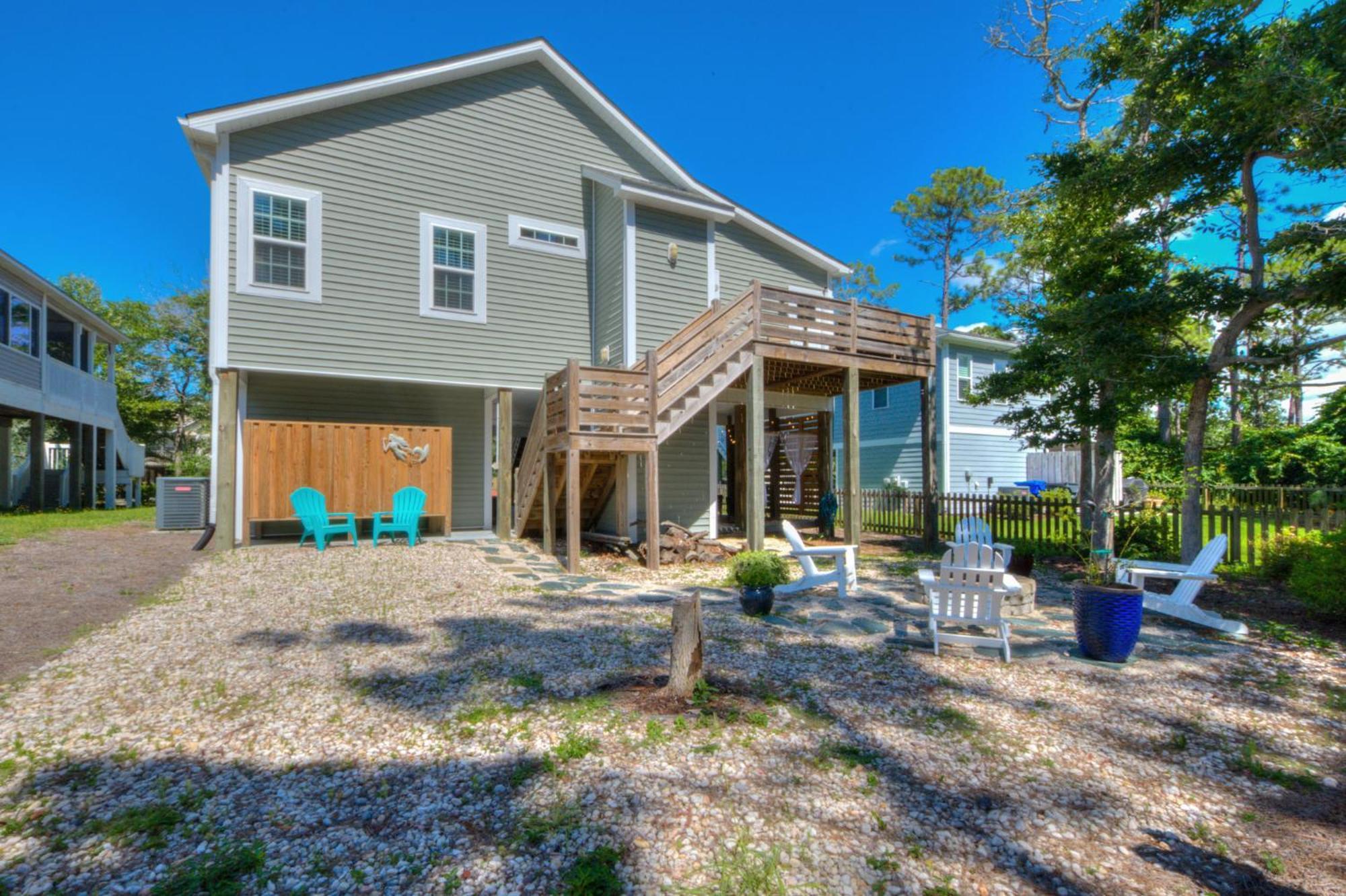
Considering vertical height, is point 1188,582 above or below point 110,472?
below

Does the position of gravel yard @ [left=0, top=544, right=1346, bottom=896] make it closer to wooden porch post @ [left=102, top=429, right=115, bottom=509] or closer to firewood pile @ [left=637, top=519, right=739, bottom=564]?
firewood pile @ [left=637, top=519, right=739, bottom=564]

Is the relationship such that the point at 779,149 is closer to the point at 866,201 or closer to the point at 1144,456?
the point at 866,201

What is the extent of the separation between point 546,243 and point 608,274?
139 cm

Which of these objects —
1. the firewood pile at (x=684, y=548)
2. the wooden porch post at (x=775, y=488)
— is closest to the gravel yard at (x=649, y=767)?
the firewood pile at (x=684, y=548)

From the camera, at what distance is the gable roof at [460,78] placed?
9820 millimetres

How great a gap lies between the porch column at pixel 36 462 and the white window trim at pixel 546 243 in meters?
14.7

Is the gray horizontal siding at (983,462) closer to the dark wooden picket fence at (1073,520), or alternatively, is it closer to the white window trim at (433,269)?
the dark wooden picket fence at (1073,520)

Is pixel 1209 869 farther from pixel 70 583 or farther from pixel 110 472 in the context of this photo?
pixel 110 472

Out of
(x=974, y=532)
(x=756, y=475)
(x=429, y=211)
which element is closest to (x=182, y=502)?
(x=429, y=211)

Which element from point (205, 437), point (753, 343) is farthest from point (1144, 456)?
point (205, 437)

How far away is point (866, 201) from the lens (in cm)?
3011

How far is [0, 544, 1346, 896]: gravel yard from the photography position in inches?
96.7

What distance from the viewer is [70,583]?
7480mm

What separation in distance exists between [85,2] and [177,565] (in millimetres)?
12900
